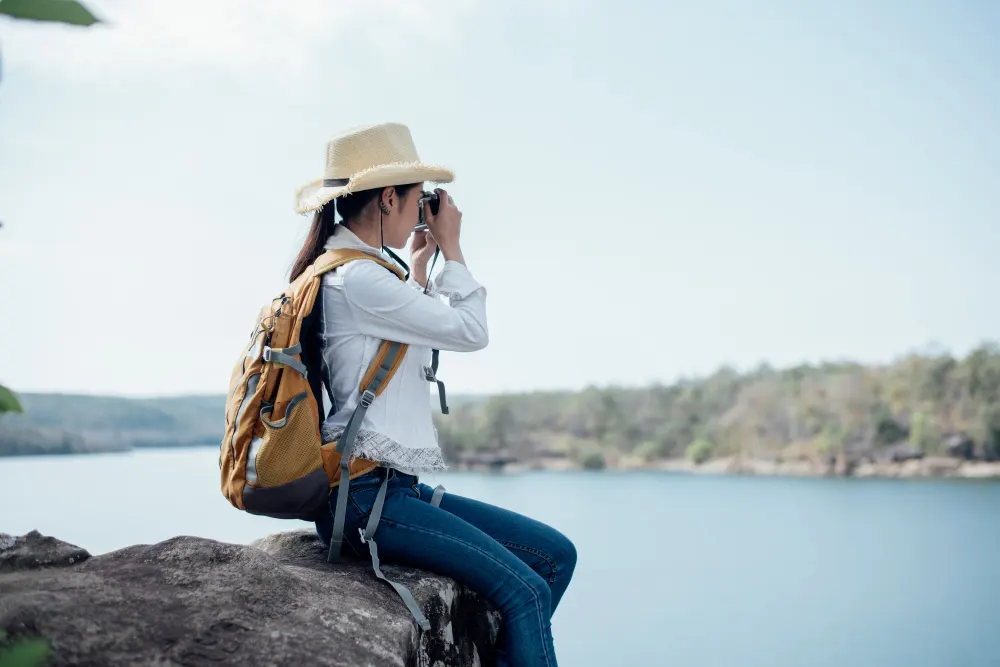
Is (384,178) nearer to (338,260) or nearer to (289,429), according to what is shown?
(338,260)

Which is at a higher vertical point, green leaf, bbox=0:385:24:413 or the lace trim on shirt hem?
green leaf, bbox=0:385:24:413

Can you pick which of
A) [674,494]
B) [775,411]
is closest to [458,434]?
[674,494]

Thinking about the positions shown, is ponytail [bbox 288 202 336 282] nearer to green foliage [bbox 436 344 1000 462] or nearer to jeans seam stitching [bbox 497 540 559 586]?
jeans seam stitching [bbox 497 540 559 586]

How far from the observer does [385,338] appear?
7.79ft

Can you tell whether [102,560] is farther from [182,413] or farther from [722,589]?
[182,413]

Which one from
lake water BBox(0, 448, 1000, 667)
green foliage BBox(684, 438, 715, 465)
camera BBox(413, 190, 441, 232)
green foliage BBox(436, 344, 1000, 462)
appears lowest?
lake water BBox(0, 448, 1000, 667)

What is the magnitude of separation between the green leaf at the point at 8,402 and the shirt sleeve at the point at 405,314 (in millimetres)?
1604

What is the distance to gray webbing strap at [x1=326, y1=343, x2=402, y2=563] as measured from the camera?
2287mm

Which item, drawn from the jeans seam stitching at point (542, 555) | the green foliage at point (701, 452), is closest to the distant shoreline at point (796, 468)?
the green foliage at point (701, 452)

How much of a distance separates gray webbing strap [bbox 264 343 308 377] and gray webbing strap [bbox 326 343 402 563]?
173 mm

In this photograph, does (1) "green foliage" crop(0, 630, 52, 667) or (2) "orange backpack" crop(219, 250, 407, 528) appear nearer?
(1) "green foliage" crop(0, 630, 52, 667)

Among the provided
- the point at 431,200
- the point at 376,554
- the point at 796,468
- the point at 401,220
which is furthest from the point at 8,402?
the point at 796,468

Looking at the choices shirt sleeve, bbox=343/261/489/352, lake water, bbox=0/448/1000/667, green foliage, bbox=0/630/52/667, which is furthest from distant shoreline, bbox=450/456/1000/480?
green foliage, bbox=0/630/52/667

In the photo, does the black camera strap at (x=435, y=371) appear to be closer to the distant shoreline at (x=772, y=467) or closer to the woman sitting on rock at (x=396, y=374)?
the woman sitting on rock at (x=396, y=374)
